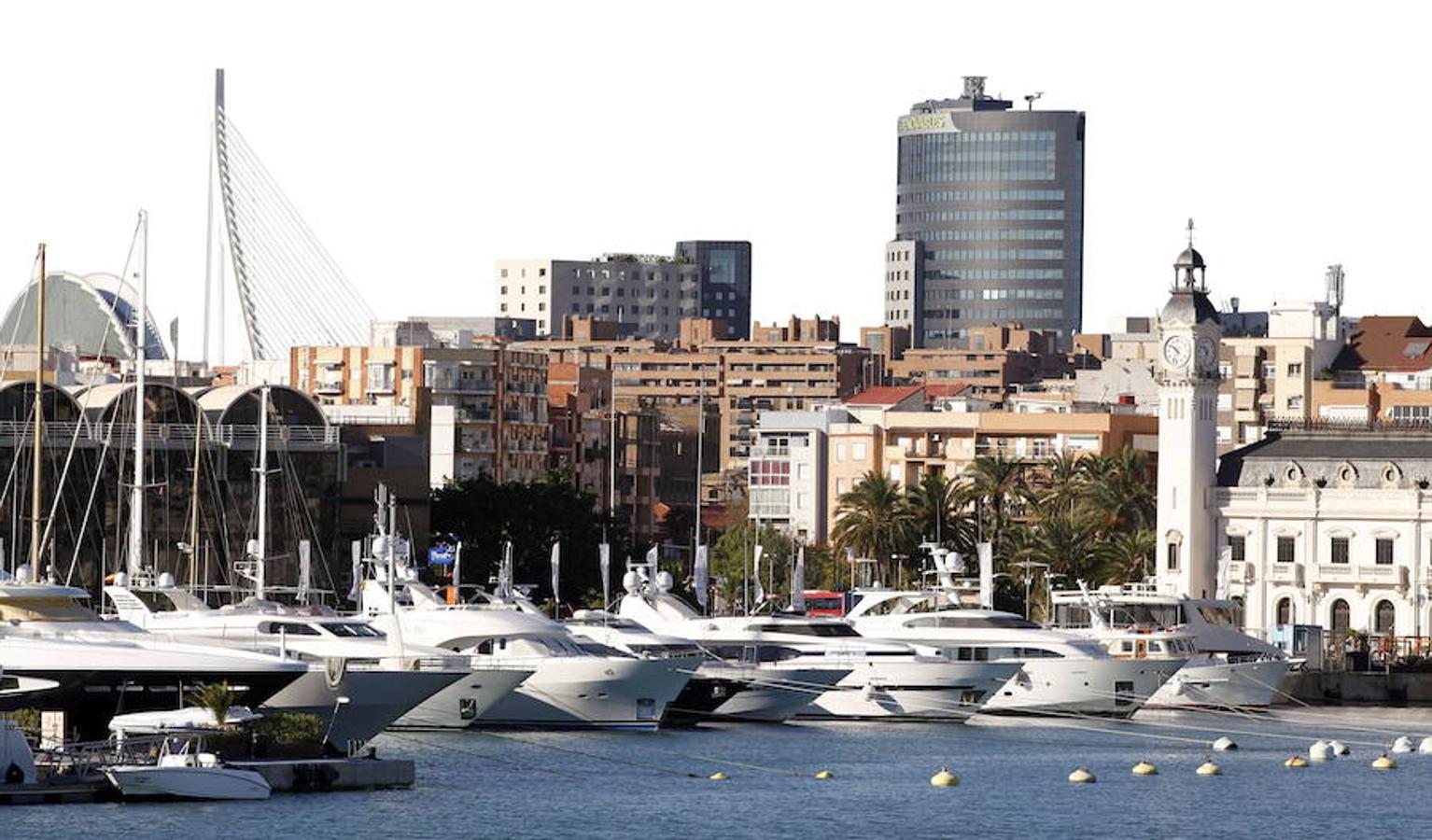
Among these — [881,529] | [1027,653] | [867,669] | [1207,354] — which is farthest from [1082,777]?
[881,529]

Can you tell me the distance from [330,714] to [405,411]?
92.8 metres

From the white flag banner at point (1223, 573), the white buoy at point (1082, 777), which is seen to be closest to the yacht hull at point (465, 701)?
the white buoy at point (1082, 777)

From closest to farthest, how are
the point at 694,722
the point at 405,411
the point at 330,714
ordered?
the point at 330,714
the point at 694,722
the point at 405,411

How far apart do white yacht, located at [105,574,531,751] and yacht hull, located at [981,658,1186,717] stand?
25.6 meters

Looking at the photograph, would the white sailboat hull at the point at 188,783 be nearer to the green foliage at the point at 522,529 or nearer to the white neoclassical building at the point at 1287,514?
the green foliage at the point at 522,529

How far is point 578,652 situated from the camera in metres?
103

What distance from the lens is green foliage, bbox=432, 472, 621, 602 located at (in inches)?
6432

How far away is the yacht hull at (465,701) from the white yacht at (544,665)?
27.7 inches

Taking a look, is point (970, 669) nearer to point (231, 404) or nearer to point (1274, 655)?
point (1274, 655)

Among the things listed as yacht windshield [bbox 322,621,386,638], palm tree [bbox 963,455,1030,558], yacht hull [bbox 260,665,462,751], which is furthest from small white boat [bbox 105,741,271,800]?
palm tree [bbox 963,455,1030,558]

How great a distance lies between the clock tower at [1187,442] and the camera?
162 m

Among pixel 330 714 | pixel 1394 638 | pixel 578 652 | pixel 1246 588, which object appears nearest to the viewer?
pixel 330 714

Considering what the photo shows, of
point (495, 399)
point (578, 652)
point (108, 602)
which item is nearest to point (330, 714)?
point (578, 652)

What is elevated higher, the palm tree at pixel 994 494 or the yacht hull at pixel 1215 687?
the palm tree at pixel 994 494
